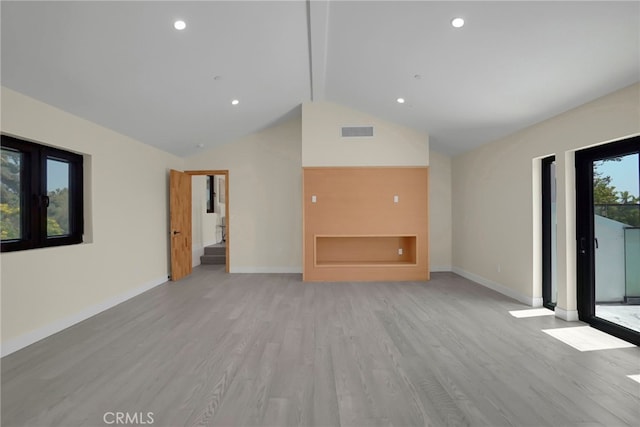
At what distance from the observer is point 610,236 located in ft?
11.6

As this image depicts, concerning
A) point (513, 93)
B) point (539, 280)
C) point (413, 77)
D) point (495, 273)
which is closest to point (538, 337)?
point (539, 280)

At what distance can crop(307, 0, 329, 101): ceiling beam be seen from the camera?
327cm

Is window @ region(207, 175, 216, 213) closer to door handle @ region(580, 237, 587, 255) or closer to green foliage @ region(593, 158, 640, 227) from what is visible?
door handle @ region(580, 237, 587, 255)

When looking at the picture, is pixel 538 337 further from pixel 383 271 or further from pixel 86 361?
pixel 86 361

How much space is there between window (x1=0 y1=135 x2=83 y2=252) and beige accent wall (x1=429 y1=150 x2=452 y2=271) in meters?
6.07

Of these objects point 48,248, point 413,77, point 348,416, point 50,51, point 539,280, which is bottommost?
point 348,416

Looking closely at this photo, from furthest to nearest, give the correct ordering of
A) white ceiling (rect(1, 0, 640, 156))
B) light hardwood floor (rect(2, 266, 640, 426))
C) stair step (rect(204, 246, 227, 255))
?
stair step (rect(204, 246, 227, 255)) → white ceiling (rect(1, 0, 640, 156)) → light hardwood floor (rect(2, 266, 640, 426))

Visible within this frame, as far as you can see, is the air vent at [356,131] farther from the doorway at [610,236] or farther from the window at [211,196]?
the window at [211,196]

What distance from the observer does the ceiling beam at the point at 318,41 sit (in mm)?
3271

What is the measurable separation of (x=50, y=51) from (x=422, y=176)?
17.7 feet

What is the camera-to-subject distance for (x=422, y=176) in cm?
612

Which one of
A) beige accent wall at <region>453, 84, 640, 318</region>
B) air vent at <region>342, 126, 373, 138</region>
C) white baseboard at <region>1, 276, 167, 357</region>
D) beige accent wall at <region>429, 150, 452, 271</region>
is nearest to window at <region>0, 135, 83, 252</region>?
white baseboard at <region>1, 276, 167, 357</region>

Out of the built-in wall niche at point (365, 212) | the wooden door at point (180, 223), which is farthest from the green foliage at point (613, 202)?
the wooden door at point (180, 223)

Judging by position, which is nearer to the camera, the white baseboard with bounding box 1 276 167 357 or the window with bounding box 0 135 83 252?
the white baseboard with bounding box 1 276 167 357
